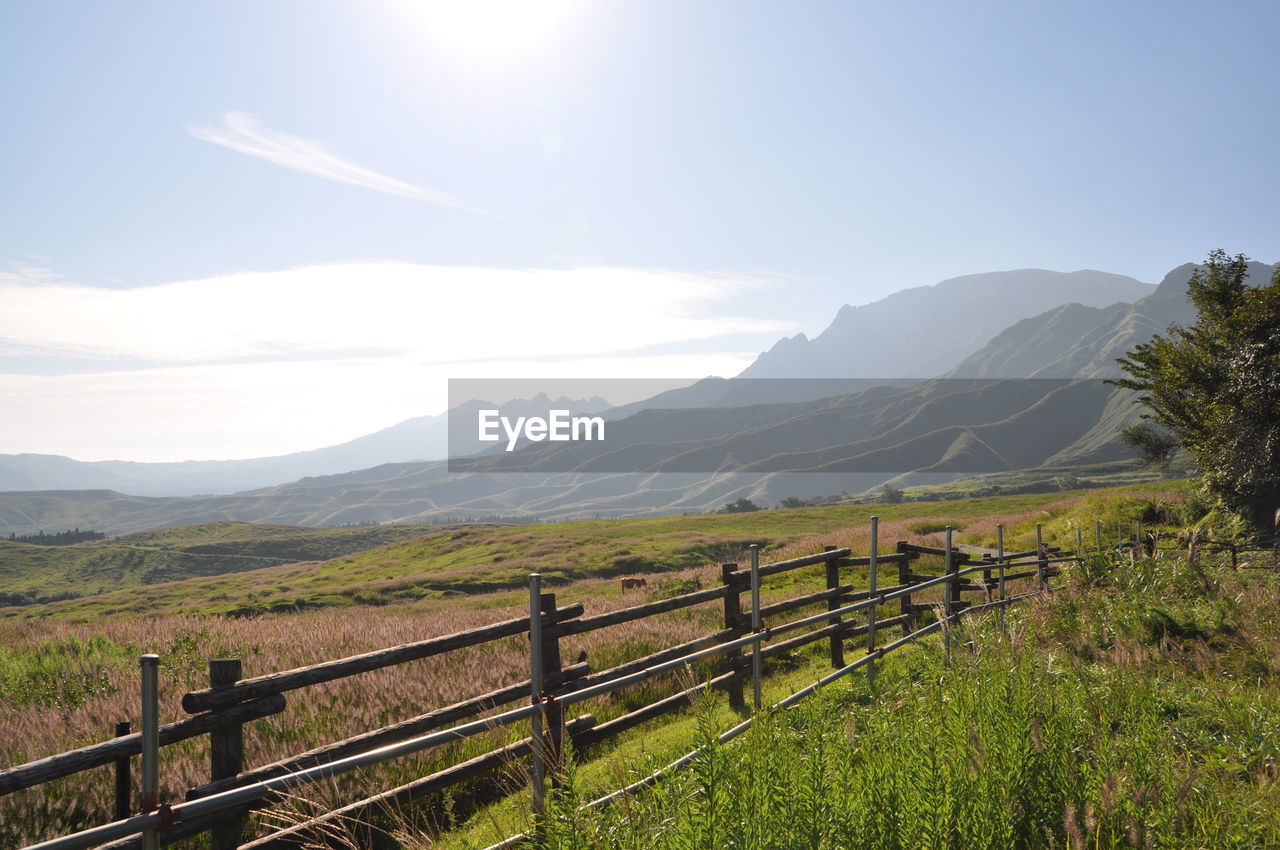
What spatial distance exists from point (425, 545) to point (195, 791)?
76.4 meters

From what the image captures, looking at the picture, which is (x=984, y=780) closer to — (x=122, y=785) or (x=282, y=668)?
(x=122, y=785)

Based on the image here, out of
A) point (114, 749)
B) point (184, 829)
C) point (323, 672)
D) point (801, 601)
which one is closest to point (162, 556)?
point (801, 601)

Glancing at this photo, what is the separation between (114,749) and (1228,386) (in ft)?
102

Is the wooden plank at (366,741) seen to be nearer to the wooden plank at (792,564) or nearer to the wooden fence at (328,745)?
the wooden fence at (328,745)

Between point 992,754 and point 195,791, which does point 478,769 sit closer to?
point 195,791

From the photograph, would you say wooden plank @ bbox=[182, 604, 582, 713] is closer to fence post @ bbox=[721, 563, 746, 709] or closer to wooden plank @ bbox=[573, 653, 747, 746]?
wooden plank @ bbox=[573, 653, 747, 746]

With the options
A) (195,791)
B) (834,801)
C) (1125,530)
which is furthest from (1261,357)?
(195,791)

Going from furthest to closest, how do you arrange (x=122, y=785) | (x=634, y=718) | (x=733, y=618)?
(x=733, y=618)
(x=634, y=718)
(x=122, y=785)

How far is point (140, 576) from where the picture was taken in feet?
390

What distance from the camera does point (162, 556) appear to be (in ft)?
429

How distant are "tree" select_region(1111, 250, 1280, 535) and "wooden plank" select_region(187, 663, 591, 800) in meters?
25.8

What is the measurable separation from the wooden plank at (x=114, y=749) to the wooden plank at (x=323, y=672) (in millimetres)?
65

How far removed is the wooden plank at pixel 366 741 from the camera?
14.7 feet

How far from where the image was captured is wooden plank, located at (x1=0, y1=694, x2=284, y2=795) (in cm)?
353
